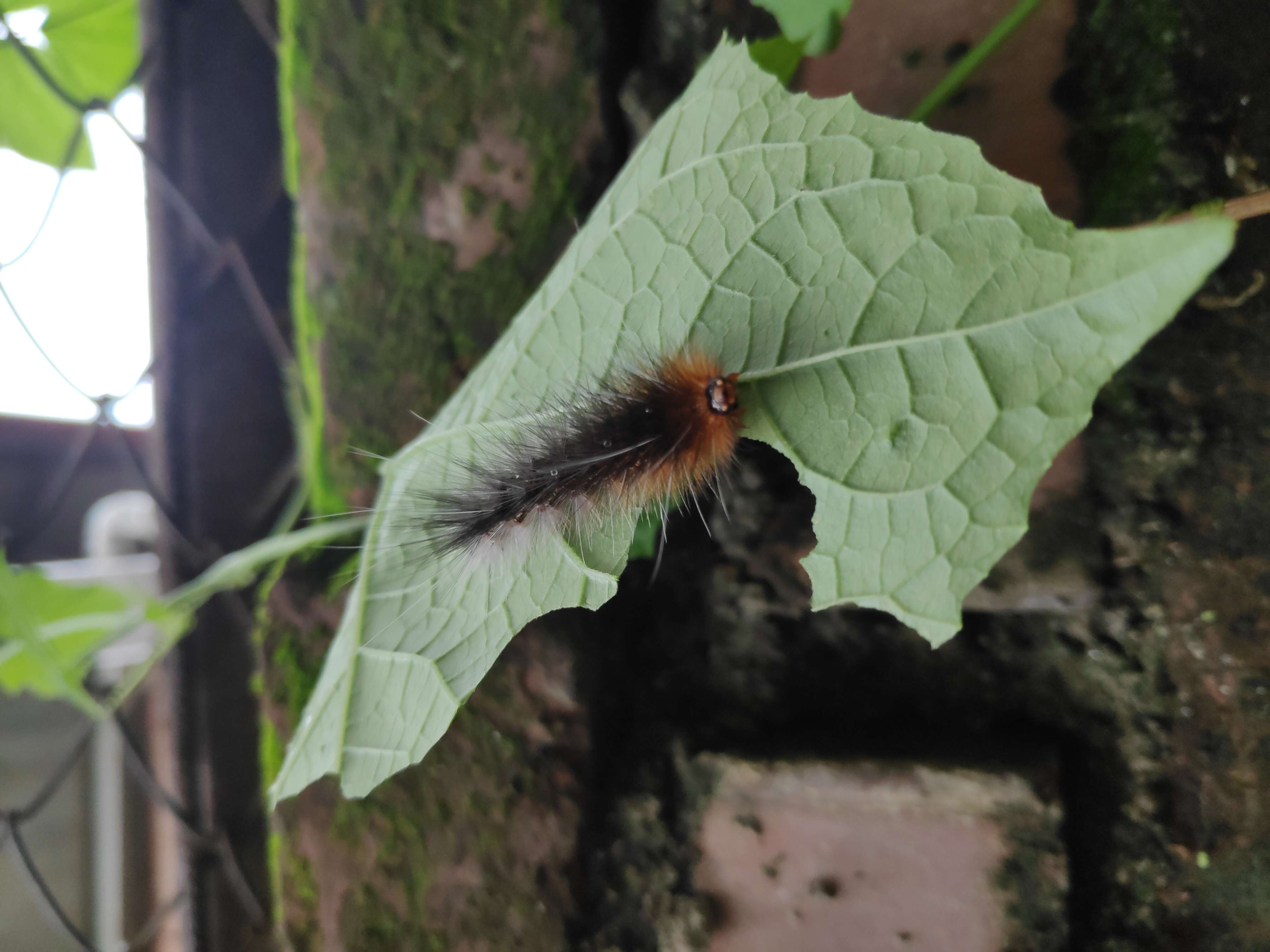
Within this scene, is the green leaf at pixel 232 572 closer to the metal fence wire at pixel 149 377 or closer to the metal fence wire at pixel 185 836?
the metal fence wire at pixel 149 377

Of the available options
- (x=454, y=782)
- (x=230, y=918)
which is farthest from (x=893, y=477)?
(x=230, y=918)

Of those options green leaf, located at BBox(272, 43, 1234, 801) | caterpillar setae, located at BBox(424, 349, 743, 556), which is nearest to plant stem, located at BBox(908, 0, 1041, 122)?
green leaf, located at BBox(272, 43, 1234, 801)

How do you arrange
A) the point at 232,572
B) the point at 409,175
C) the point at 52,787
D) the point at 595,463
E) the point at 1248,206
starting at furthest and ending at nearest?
the point at 52,787
the point at 232,572
the point at 409,175
the point at 595,463
the point at 1248,206

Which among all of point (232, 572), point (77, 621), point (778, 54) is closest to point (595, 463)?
point (778, 54)

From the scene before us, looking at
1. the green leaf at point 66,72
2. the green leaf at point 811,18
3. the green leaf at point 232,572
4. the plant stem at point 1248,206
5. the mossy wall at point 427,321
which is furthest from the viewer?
the green leaf at point 66,72

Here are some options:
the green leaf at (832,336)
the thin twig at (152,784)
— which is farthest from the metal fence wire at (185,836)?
the green leaf at (832,336)

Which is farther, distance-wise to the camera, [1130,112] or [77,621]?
[77,621]

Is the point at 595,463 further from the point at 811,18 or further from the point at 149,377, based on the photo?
the point at 149,377
